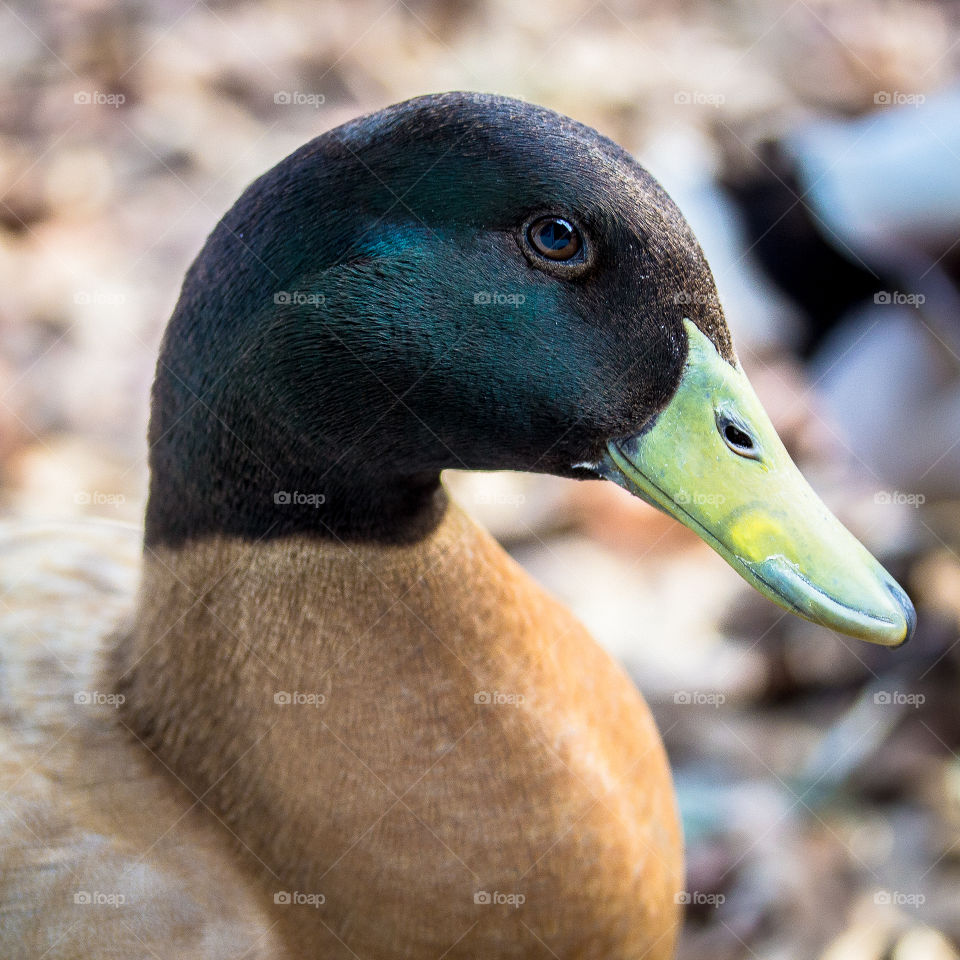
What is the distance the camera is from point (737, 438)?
51.1 inches

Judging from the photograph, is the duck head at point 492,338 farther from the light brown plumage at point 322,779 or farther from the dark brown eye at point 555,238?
the light brown plumage at point 322,779

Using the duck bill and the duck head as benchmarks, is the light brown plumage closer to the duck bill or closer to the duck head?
the duck head

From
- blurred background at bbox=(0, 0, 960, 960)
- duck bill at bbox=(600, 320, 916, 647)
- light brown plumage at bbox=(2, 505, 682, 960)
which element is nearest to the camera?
duck bill at bbox=(600, 320, 916, 647)

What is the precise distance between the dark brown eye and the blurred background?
3.75ft

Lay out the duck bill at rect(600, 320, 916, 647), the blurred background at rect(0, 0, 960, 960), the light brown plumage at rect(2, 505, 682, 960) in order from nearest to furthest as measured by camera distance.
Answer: the duck bill at rect(600, 320, 916, 647), the light brown plumage at rect(2, 505, 682, 960), the blurred background at rect(0, 0, 960, 960)

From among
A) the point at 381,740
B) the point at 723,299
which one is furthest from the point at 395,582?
the point at 723,299

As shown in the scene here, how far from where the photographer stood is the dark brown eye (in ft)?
4.11

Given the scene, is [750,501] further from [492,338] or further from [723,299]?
[723,299]

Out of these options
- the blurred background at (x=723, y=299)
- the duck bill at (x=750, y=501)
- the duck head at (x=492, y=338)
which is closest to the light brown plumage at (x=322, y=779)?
the duck head at (x=492, y=338)

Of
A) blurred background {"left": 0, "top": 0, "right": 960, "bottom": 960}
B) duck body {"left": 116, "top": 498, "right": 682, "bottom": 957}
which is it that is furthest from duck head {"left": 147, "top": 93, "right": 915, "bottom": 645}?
blurred background {"left": 0, "top": 0, "right": 960, "bottom": 960}

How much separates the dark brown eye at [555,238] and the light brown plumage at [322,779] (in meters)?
0.45

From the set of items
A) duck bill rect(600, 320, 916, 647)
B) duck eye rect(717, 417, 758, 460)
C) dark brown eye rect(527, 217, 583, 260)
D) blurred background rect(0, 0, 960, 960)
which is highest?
dark brown eye rect(527, 217, 583, 260)

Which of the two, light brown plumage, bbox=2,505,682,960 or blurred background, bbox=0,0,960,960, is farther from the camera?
blurred background, bbox=0,0,960,960

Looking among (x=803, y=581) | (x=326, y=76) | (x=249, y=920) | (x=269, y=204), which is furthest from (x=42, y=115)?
(x=803, y=581)
